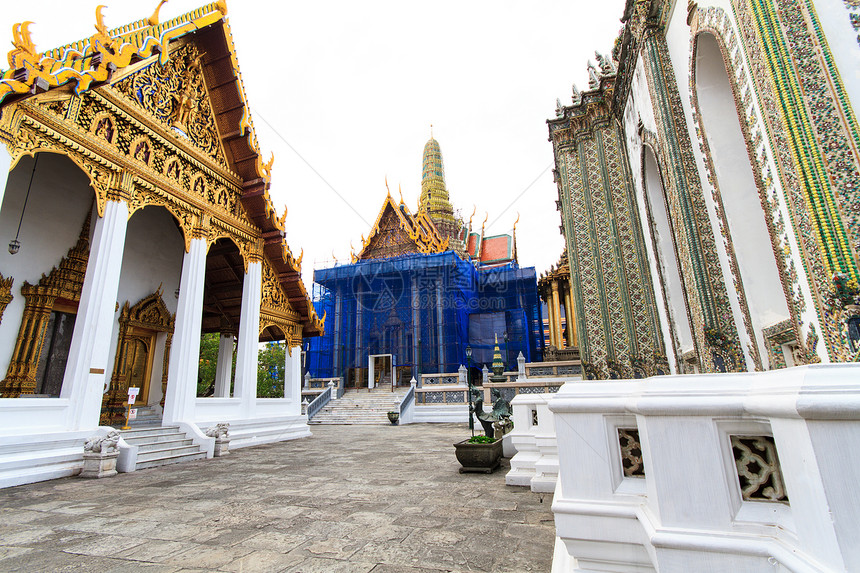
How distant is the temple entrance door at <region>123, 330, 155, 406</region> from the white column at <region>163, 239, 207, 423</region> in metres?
2.36

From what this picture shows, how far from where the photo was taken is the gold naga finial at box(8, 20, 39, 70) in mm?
4816

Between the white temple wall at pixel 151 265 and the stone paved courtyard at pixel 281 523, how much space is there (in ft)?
16.4

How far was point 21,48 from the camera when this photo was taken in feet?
15.9

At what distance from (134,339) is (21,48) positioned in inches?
236

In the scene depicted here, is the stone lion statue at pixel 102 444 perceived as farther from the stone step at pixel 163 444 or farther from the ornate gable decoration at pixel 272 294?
the ornate gable decoration at pixel 272 294

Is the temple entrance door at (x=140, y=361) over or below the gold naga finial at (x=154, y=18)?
below

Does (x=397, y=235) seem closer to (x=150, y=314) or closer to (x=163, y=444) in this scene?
(x=150, y=314)

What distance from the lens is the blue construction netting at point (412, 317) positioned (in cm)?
2341

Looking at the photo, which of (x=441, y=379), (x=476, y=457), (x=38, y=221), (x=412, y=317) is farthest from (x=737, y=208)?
(x=412, y=317)

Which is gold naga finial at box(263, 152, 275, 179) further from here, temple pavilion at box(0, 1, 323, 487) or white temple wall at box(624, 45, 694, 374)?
white temple wall at box(624, 45, 694, 374)

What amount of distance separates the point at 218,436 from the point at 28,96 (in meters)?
5.34

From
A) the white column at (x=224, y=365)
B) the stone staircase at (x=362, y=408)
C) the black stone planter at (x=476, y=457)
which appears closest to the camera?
the black stone planter at (x=476, y=457)

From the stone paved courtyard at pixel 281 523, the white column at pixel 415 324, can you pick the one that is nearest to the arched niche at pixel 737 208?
the stone paved courtyard at pixel 281 523

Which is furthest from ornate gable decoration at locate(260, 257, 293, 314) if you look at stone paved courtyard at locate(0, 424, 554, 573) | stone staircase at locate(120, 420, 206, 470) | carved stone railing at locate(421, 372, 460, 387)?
carved stone railing at locate(421, 372, 460, 387)
